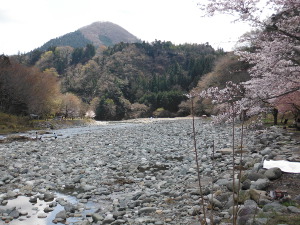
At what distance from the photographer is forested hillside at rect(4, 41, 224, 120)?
80.8m

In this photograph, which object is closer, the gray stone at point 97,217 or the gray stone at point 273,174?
the gray stone at point 97,217

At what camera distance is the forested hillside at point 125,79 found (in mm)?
80812

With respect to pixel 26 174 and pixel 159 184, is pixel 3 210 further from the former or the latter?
pixel 159 184

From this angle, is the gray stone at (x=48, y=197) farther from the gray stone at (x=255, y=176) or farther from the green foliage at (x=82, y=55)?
the green foliage at (x=82, y=55)

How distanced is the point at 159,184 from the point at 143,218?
7.35 feet

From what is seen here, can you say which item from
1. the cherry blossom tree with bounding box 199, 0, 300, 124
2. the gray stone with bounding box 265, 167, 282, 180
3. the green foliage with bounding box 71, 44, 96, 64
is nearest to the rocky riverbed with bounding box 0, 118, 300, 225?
the gray stone with bounding box 265, 167, 282, 180

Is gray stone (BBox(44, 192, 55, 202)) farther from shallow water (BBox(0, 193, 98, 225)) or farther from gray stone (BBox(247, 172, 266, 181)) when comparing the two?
gray stone (BBox(247, 172, 266, 181))

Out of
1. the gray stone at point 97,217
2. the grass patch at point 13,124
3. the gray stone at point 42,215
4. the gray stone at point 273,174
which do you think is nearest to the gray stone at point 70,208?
the gray stone at point 42,215

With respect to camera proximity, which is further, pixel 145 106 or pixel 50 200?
pixel 145 106

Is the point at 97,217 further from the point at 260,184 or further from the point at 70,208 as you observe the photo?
the point at 260,184

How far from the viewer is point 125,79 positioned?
10869 cm

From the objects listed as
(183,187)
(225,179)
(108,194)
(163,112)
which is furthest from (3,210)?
(163,112)

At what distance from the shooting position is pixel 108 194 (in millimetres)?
6883

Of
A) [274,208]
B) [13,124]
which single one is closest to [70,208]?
[274,208]
